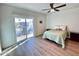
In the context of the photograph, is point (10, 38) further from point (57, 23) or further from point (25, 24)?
point (57, 23)

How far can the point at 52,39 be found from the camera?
3.14 meters

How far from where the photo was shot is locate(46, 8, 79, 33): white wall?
1.91 metres

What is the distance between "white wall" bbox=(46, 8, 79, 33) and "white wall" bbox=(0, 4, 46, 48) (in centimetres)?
20

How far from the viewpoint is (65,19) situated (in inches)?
78.6

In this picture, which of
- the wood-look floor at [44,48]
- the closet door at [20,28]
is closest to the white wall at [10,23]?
the closet door at [20,28]

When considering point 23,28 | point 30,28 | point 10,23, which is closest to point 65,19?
point 30,28

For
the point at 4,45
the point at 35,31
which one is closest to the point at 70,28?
the point at 35,31

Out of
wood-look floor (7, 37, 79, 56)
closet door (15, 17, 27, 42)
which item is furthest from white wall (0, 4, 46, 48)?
wood-look floor (7, 37, 79, 56)

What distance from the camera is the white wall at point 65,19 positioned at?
191 centimetres

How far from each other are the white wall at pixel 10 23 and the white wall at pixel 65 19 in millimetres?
203

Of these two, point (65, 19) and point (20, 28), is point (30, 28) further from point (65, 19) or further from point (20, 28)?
point (65, 19)

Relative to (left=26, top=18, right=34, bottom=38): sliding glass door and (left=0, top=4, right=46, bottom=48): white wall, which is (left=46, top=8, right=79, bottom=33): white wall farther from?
(left=26, top=18, right=34, bottom=38): sliding glass door

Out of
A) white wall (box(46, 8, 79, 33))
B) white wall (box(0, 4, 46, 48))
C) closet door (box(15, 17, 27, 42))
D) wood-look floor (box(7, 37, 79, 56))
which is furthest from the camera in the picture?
wood-look floor (box(7, 37, 79, 56))

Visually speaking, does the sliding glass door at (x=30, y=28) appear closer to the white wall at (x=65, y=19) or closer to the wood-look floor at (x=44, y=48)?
the wood-look floor at (x=44, y=48)
